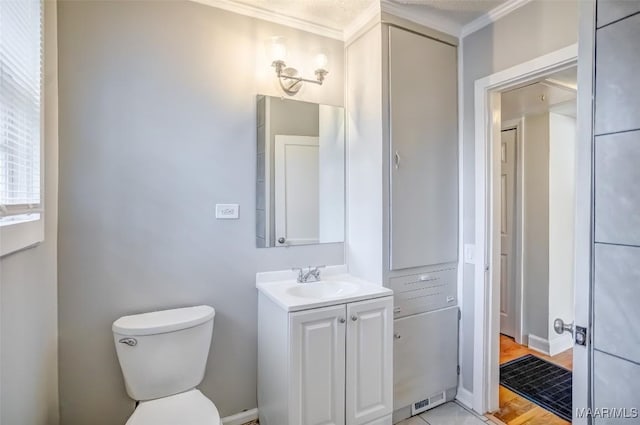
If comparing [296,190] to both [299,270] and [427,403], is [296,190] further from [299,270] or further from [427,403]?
[427,403]

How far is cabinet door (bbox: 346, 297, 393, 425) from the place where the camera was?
67.6 inches

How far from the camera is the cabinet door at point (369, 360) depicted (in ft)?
5.63

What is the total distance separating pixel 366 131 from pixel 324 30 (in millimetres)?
761

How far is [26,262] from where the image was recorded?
47.9 inches

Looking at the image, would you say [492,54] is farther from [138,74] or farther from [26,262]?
[26,262]

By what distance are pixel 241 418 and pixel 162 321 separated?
87 centimetres

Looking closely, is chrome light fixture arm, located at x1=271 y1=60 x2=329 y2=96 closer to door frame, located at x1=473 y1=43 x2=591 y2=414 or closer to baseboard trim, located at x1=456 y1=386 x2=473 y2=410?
door frame, located at x1=473 y1=43 x2=591 y2=414

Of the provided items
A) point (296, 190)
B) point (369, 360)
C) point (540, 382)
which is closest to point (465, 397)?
point (540, 382)

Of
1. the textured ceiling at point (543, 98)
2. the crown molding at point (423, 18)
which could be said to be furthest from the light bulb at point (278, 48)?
the textured ceiling at point (543, 98)

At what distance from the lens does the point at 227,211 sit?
76.0 inches

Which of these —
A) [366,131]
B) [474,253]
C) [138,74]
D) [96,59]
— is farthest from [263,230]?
[474,253]

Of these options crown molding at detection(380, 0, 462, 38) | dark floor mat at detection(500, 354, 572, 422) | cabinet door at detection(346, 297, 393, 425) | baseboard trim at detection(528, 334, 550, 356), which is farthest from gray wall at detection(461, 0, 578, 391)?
baseboard trim at detection(528, 334, 550, 356)

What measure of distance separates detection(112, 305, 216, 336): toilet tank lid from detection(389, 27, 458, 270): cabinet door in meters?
1.13

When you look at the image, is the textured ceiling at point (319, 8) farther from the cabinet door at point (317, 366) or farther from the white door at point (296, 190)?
the cabinet door at point (317, 366)
